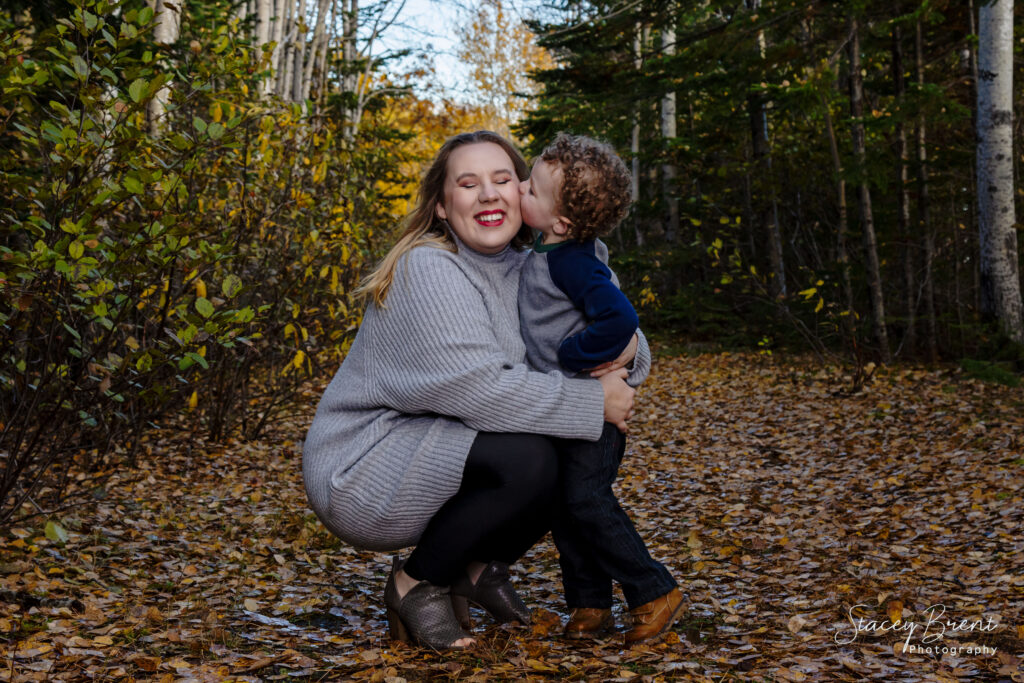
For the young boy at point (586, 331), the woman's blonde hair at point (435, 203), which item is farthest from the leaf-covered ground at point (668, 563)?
the woman's blonde hair at point (435, 203)

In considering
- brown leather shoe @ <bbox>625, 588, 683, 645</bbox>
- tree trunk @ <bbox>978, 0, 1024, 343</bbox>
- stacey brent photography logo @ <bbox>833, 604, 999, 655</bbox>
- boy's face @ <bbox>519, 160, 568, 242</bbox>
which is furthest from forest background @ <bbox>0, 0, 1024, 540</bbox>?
stacey brent photography logo @ <bbox>833, 604, 999, 655</bbox>

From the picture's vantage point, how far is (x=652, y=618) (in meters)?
→ 2.71

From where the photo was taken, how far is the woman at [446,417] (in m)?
2.58

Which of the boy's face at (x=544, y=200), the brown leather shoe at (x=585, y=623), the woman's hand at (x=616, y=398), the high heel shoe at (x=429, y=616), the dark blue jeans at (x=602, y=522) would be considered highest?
the boy's face at (x=544, y=200)

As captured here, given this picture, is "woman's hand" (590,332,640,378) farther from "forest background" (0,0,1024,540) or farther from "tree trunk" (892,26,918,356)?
"tree trunk" (892,26,918,356)

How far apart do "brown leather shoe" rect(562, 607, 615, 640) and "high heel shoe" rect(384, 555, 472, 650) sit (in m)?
0.35

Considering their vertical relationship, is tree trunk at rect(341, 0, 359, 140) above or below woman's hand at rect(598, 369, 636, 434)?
above

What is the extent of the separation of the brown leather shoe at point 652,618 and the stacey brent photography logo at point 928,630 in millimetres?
548

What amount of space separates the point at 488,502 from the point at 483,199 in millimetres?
978

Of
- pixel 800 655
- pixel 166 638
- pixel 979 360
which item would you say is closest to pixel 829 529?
pixel 800 655

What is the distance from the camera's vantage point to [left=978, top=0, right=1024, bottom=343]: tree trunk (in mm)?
7863

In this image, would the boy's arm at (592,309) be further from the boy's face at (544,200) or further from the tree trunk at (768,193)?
the tree trunk at (768,193)

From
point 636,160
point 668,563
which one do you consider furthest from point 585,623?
point 636,160

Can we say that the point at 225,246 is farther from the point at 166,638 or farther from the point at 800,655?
the point at 800,655
